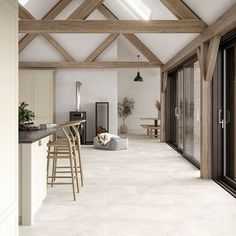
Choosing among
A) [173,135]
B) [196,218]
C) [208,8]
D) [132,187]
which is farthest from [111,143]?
[196,218]

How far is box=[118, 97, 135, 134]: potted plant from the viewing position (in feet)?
46.0

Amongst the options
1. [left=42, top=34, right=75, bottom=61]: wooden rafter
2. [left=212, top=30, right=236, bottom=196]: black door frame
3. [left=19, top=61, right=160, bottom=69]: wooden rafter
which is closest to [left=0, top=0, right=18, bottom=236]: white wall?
[left=212, top=30, right=236, bottom=196]: black door frame

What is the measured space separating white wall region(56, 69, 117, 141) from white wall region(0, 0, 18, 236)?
327 inches

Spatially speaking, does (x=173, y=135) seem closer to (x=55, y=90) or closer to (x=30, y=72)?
(x=55, y=90)

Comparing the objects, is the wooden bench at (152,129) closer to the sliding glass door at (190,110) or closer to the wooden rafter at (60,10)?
the sliding glass door at (190,110)

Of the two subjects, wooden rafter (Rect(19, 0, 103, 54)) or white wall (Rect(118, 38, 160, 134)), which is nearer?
wooden rafter (Rect(19, 0, 103, 54))

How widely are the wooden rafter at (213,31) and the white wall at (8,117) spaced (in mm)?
2654

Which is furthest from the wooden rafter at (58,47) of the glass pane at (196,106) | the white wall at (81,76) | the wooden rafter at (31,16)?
the glass pane at (196,106)

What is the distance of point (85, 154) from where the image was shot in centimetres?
822

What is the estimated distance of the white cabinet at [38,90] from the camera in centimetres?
1025

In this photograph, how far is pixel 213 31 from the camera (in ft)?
16.1

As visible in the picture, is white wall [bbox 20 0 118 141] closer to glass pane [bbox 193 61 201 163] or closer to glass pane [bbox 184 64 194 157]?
glass pane [bbox 184 64 194 157]

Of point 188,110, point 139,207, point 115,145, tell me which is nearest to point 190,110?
point 188,110

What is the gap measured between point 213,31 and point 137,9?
11.5 feet
